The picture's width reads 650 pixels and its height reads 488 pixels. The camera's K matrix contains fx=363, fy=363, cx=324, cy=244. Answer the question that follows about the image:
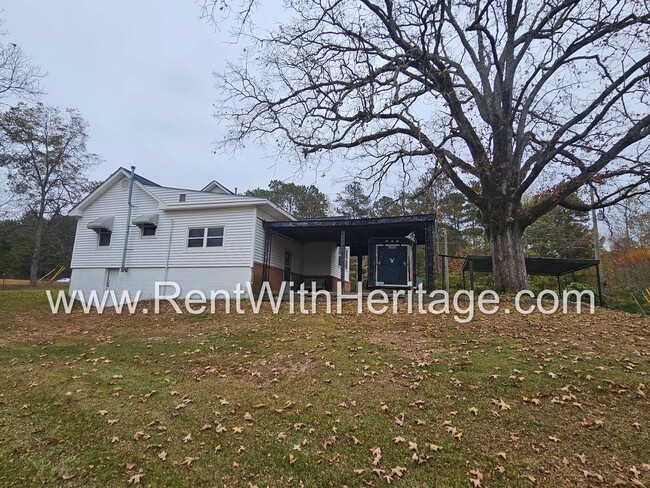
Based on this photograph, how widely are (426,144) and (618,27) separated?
249 inches

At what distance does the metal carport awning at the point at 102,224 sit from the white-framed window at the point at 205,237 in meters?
4.42

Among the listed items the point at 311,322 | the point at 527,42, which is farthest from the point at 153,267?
the point at 527,42

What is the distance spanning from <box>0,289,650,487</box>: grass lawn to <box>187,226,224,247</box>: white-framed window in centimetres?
737

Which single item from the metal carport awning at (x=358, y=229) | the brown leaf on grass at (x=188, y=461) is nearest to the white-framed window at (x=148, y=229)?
the metal carport awning at (x=358, y=229)

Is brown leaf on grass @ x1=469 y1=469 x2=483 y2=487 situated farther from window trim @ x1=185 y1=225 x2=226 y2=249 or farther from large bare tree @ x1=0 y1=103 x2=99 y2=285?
large bare tree @ x1=0 y1=103 x2=99 y2=285

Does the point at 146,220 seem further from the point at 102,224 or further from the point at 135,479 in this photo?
the point at 135,479

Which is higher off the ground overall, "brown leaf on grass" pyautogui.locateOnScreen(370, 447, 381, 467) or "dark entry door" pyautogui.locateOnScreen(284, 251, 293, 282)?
"dark entry door" pyautogui.locateOnScreen(284, 251, 293, 282)

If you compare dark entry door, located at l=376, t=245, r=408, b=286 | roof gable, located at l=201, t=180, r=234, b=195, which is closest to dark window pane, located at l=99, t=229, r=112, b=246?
roof gable, located at l=201, t=180, r=234, b=195

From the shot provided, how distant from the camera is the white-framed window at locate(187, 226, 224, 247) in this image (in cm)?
1559

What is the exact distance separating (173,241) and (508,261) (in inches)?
529

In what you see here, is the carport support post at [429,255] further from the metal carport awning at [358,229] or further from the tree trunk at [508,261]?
the tree trunk at [508,261]

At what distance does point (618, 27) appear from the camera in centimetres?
1082

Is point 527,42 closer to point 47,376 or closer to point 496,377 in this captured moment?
point 496,377

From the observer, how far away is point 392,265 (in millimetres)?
15281
